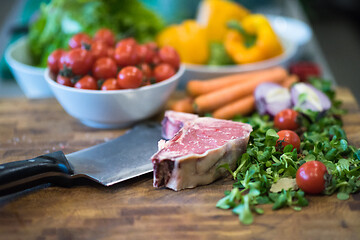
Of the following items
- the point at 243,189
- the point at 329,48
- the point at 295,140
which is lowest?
the point at 329,48

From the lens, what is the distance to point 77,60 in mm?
1786

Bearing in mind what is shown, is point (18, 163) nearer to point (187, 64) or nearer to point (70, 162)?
point (70, 162)

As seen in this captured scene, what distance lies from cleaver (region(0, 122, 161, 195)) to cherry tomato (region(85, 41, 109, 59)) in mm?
393

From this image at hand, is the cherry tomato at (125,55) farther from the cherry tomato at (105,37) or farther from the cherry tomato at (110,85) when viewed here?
the cherry tomato at (105,37)

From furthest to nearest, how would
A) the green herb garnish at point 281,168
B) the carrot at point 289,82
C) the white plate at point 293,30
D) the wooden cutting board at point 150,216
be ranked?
1. the white plate at point 293,30
2. the carrot at point 289,82
3. the green herb garnish at point 281,168
4. the wooden cutting board at point 150,216

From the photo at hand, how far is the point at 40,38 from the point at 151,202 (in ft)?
5.38

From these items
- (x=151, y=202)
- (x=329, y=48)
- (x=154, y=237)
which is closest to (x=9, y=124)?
(x=151, y=202)

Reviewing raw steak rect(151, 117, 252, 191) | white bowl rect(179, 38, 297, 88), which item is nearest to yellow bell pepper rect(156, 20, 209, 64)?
white bowl rect(179, 38, 297, 88)

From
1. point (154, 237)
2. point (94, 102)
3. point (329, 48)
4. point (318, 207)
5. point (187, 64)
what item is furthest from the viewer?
point (329, 48)

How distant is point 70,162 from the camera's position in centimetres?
156

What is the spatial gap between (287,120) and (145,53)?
0.78 metres

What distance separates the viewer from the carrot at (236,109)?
2.06 m

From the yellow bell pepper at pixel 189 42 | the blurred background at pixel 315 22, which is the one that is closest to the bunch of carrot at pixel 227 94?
the yellow bell pepper at pixel 189 42

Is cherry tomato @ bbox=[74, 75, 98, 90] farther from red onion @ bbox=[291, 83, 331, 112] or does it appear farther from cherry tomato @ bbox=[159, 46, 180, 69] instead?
red onion @ bbox=[291, 83, 331, 112]
